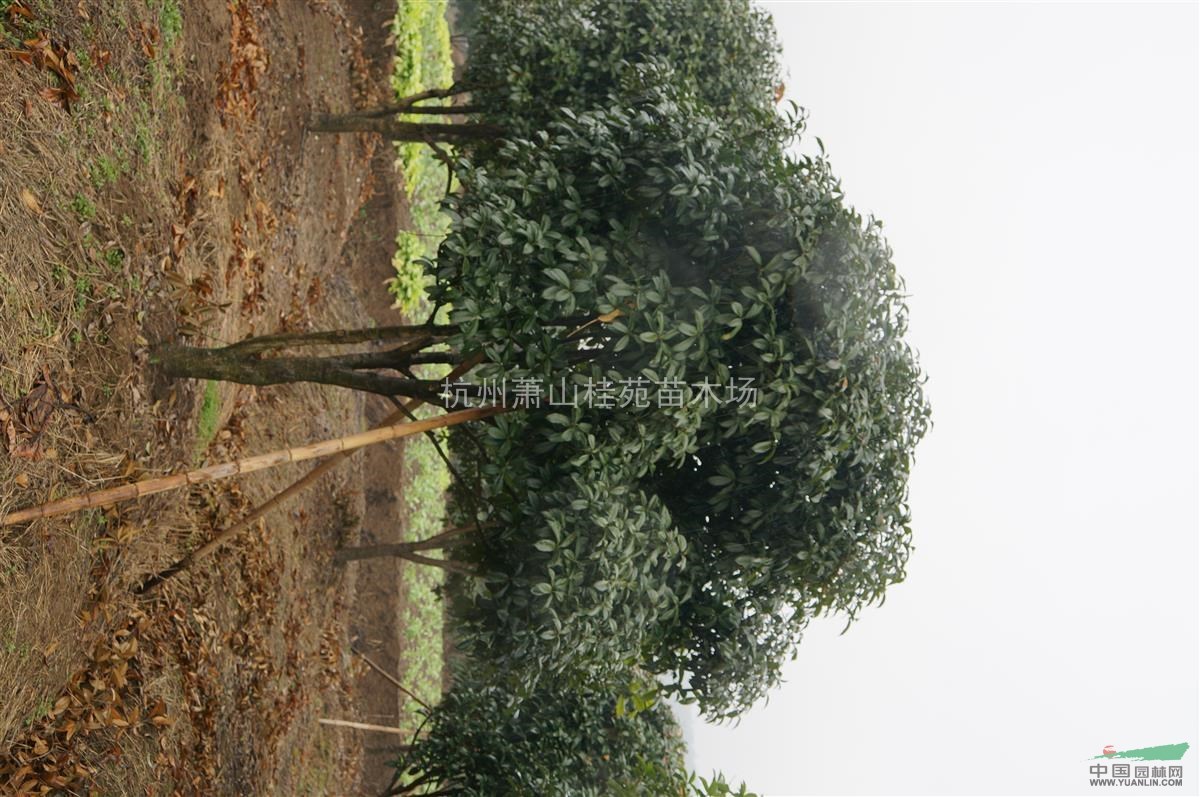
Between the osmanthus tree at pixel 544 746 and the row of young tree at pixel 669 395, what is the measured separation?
62.4 inches

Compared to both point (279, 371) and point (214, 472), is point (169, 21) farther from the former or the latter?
point (214, 472)

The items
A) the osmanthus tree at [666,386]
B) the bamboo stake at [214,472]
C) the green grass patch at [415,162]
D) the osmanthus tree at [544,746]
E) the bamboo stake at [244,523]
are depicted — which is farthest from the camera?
the green grass patch at [415,162]

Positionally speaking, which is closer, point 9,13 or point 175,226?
point 9,13

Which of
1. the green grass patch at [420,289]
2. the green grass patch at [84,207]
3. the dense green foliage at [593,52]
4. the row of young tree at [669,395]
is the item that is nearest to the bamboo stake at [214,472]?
the row of young tree at [669,395]

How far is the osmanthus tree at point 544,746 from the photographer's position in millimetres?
6996

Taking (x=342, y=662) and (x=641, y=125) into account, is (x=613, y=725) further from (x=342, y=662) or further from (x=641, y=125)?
(x=641, y=125)

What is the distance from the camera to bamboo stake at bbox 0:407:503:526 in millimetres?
4719

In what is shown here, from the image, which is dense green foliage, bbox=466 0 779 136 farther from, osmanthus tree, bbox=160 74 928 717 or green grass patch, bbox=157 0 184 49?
osmanthus tree, bbox=160 74 928 717

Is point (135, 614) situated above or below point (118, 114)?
below

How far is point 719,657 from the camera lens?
5332 millimetres

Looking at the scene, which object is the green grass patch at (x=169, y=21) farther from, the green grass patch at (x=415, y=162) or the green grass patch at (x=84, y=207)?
the green grass patch at (x=415, y=162)

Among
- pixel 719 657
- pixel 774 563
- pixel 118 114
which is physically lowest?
pixel 719 657

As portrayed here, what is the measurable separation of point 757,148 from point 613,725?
4656 mm

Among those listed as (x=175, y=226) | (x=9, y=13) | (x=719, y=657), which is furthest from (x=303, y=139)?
(x=719, y=657)
